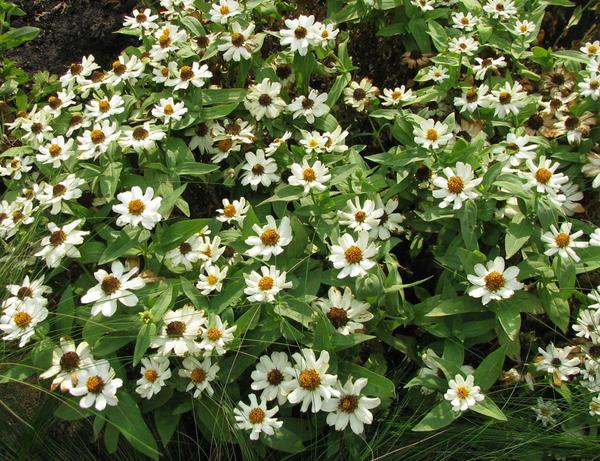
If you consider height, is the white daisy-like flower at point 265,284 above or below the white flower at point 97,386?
above

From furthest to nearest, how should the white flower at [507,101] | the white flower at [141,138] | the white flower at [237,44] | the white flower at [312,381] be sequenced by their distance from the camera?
the white flower at [237,44] → the white flower at [507,101] → the white flower at [141,138] → the white flower at [312,381]

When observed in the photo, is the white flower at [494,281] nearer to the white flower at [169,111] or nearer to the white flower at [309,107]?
the white flower at [309,107]

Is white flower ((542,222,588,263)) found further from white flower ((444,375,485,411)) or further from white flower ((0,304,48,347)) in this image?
white flower ((0,304,48,347))

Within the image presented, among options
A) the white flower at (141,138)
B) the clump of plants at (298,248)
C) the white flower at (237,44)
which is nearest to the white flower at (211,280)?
the clump of plants at (298,248)

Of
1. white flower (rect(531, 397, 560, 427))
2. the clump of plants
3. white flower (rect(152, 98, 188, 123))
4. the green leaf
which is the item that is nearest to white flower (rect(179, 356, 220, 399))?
the clump of plants

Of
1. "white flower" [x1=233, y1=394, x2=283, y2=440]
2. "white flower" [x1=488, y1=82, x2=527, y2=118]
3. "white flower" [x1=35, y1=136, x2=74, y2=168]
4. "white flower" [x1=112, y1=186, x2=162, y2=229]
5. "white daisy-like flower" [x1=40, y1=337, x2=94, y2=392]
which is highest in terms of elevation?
"white flower" [x1=488, y1=82, x2=527, y2=118]
